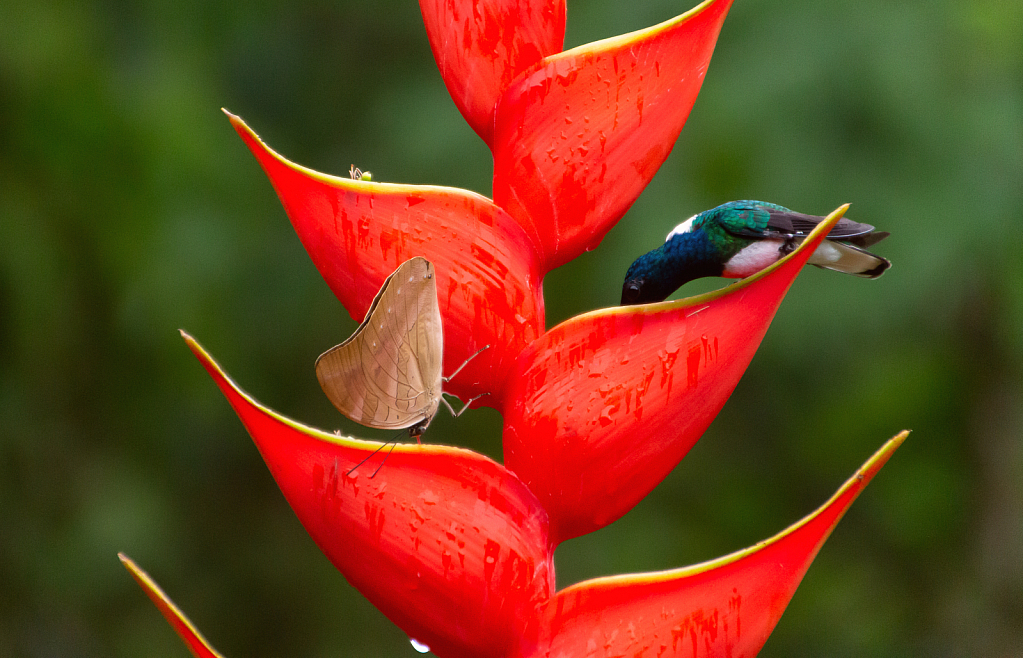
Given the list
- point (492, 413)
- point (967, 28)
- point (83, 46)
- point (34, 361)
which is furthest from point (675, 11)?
point (34, 361)

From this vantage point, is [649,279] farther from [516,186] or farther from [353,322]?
[353,322]

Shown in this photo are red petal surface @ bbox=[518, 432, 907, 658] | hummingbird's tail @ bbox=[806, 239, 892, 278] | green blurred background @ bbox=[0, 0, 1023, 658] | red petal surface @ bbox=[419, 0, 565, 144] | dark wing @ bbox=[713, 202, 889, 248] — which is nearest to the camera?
red petal surface @ bbox=[518, 432, 907, 658]

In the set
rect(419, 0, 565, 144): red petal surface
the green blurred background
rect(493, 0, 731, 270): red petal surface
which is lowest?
the green blurred background

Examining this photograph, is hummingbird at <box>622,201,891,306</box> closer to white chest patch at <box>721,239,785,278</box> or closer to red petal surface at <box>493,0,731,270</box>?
white chest patch at <box>721,239,785,278</box>

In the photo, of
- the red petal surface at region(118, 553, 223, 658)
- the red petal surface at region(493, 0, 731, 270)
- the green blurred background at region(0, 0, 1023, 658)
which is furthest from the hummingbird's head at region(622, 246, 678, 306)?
the green blurred background at region(0, 0, 1023, 658)

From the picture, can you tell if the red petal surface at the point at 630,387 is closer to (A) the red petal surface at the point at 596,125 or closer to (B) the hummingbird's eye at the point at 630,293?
(A) the red petal surface at the point at 596,125

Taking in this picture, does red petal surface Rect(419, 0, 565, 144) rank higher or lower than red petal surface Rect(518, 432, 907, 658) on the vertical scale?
higher
